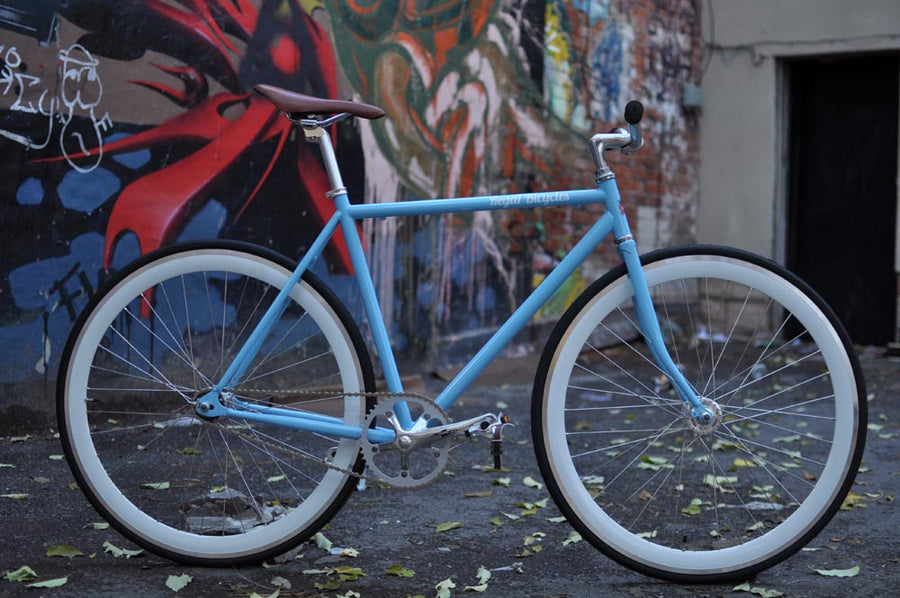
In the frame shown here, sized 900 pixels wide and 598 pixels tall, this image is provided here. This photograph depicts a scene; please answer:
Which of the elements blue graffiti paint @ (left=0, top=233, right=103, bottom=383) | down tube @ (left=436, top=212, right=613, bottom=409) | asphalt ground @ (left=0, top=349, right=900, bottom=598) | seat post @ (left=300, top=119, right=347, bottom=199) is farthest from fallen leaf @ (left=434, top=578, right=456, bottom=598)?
blue graffiti paint @ (left=0, top=233, right=103, bottom=383)

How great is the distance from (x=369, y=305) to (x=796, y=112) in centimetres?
817

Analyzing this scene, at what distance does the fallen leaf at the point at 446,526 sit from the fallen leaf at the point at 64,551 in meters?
1.02

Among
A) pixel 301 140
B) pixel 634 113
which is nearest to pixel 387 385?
pixel 634 113

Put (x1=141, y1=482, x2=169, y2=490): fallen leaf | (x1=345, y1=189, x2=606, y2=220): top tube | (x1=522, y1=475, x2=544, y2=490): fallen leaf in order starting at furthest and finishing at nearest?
(x1=522, y1=475, x2=544, y2=490): fallen leaf
(x1=141, y1=482, x2=169, y2=490): fallen leaf
(x1=345, y1=189, x2=606, y2=220): top tube

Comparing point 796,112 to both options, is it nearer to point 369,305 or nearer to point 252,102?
point 252,102

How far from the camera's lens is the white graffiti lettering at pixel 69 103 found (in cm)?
437

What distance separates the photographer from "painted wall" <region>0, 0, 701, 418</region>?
450 cm

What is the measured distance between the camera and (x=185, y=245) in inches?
110

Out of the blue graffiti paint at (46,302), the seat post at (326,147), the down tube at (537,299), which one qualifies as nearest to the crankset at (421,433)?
the down tube at (537,299)

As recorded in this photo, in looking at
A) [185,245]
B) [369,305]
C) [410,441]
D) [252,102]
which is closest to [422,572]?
[410,441]

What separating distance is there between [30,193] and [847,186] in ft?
24.6

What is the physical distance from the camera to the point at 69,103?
15.0 ft

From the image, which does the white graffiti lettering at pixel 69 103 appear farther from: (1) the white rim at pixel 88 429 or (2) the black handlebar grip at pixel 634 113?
(2) the black handlebar grip at pixel 634 113

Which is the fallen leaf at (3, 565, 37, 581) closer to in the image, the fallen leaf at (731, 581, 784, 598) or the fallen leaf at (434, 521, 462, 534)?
the fallen leaf at (434, 521, 462, 534)
